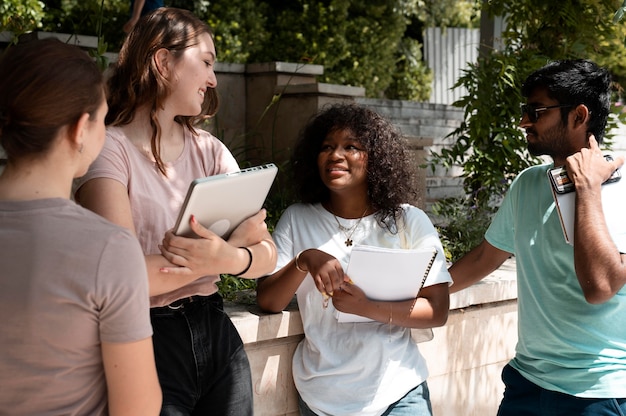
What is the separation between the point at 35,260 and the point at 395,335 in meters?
1.84

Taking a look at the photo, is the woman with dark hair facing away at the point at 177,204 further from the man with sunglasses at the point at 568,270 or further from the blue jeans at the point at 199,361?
the man with sunglasses at the point at 568,270

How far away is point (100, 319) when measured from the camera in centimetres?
173

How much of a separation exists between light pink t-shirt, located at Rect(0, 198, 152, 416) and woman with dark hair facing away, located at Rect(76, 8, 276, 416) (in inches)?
22.1

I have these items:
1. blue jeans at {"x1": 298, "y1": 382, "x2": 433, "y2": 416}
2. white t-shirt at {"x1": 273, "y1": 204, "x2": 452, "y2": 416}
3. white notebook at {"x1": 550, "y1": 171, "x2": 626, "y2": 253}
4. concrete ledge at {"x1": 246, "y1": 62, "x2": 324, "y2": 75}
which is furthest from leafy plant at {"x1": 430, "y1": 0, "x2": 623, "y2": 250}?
white notebook at {"x1": 550, "y1": 171, "x2": 626, "y2": 253}

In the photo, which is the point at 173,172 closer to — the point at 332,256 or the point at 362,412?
the point at 332,256

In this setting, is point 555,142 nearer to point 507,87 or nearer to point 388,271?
point 388,271

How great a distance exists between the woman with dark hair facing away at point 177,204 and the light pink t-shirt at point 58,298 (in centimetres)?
56

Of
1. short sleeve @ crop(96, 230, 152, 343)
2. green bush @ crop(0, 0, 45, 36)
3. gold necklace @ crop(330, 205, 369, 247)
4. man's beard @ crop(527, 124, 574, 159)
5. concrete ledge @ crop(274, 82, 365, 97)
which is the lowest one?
gold necklace @ crop(330, 205, 369, 247)

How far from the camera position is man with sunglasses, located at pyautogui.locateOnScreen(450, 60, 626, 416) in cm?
278

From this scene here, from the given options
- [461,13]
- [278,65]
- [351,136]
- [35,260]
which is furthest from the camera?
[461,13]

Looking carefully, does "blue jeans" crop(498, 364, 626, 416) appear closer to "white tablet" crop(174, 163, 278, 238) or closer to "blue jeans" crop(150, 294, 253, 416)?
"blue jeans" crop(150, 294, 253, 416)

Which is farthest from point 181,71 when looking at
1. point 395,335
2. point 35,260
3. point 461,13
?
point 461,13

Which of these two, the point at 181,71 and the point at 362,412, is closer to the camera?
the point at 181,71

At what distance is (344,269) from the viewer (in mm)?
3342
